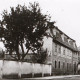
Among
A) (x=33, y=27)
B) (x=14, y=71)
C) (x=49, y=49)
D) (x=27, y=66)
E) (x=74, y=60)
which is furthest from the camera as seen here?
(x=74, y=60)

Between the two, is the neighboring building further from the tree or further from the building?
the tree

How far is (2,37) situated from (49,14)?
689cm

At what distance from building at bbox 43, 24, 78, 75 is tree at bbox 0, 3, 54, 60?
6.11m

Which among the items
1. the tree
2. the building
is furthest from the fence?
the building

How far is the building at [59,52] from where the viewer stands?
147 ft

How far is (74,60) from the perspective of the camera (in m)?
65.2

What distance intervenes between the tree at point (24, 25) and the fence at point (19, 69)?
3385 millimetres

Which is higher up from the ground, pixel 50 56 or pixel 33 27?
pixel 33 27

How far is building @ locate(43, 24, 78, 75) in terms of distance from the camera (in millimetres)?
44844

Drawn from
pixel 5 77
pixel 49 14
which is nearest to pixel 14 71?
pixel 5 77

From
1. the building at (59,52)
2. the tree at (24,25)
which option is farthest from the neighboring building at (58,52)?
the tree at (24,25)

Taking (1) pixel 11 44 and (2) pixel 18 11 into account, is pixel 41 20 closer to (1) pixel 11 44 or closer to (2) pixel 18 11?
(2) pixel 18 11

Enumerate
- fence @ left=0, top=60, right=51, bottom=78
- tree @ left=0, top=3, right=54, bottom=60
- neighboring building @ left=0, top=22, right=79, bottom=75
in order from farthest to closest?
neighboring building @ left=0, top=22, right=79, bottom=75 < tree @ left=0, top=3, right=54, bottom=60 < fence @ left=0, top=60, right=51, bottom=78

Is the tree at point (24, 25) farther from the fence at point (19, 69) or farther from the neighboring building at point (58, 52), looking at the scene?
the neighboring building at point (58, 52)
